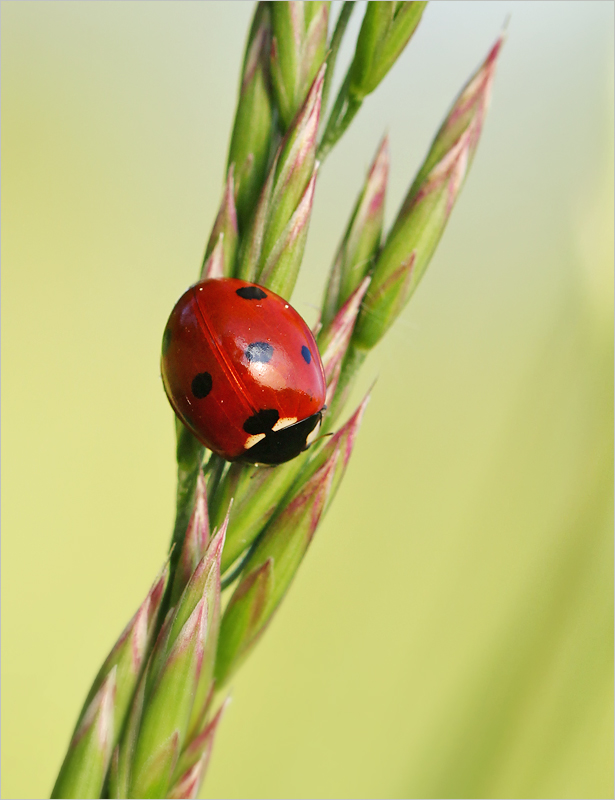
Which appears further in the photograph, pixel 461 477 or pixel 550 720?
pixel 461 477

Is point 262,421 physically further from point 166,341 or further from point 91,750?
point 91,750

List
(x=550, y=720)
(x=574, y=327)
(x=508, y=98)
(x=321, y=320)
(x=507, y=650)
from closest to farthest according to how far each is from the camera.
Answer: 1. (x=321, y=320)
2. (x=550, y=720)
3. (x=507, y=650)
4. (x=574, y=327)
5. (x=508, y=98)

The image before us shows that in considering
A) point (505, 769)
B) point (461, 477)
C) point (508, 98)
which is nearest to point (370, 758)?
point (505, 769)

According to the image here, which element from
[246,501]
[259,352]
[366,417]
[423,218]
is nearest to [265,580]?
[246,501]

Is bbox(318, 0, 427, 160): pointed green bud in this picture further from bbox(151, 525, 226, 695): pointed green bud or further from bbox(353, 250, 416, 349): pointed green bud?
bbox(151, 525, 226, 695): pointed green bud

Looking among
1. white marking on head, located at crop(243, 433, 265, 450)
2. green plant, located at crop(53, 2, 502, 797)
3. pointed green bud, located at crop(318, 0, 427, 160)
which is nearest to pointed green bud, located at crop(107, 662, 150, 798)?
green plant, located at crop(53, 2, 502, 797)

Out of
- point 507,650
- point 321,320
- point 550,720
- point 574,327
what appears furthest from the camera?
point 574,327

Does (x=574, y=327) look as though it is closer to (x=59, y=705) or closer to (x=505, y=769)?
(x=505, y=769)

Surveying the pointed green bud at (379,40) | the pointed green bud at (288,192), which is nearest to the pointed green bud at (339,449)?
the pointed green bud at (288,192)
